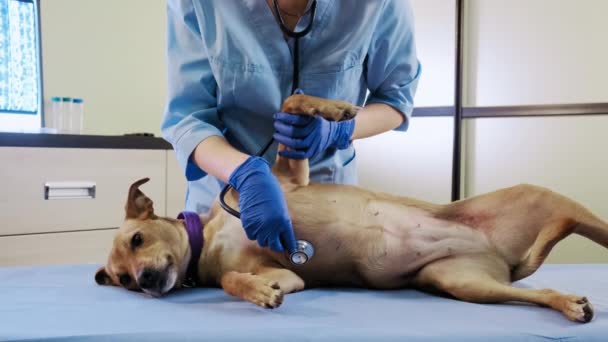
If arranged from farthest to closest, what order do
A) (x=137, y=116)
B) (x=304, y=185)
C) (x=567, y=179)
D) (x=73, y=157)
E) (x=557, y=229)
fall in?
(x=137, y=116)
(x=567, y=179)
(x=73, y=157)
(x=304, y=185)
(x=557, y=229)

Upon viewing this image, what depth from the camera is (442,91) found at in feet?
10.1

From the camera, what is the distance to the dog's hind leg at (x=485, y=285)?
903 mm

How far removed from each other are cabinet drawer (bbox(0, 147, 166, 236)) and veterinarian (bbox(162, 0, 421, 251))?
0.95 m

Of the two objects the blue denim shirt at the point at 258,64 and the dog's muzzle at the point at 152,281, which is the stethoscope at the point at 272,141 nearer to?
the blue denim shirt at the point at 258,64

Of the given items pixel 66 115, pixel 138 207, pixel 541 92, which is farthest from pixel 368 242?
pixel 541 92

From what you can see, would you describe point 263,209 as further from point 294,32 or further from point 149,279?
point 294,32

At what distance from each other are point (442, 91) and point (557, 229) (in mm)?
2010

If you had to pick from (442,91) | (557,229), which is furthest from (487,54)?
(557,229)

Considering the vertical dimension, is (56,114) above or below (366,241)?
above

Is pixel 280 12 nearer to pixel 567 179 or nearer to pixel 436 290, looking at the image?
pixel 436 290

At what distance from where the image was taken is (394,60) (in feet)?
4.83

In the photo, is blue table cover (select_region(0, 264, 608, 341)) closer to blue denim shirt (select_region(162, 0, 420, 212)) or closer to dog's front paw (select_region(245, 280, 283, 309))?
dog's front paw (select_region(245, 280, 283, 309))

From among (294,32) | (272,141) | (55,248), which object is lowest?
(55,248)

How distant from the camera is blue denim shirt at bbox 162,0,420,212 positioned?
51.2 inches
